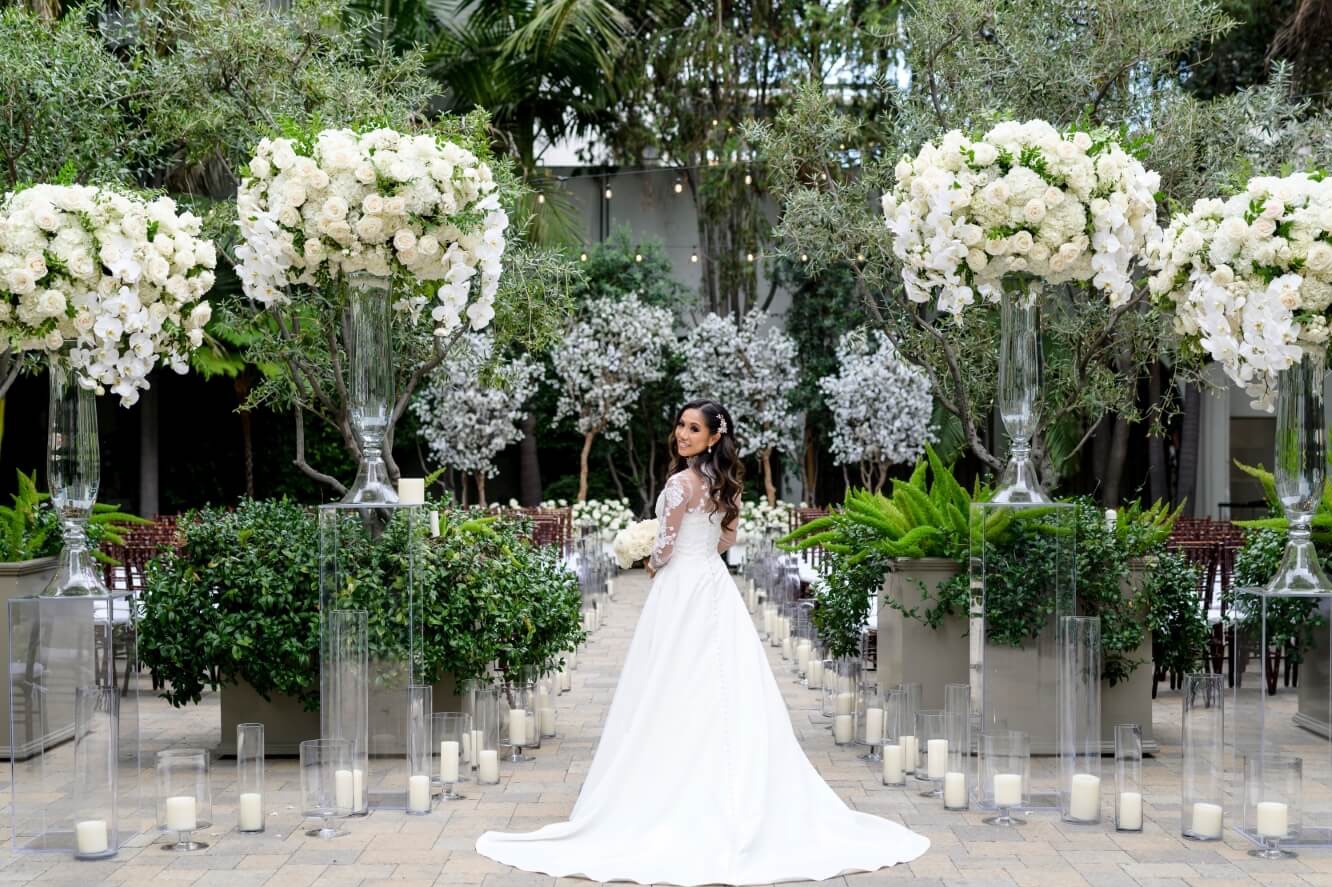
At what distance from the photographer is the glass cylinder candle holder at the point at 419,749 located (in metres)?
6.32

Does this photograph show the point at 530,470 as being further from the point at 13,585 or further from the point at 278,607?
the point at 278,607

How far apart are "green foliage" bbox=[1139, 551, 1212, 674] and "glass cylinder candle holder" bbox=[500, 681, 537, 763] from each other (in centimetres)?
345

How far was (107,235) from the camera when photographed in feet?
19.4

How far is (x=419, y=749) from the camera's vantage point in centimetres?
647

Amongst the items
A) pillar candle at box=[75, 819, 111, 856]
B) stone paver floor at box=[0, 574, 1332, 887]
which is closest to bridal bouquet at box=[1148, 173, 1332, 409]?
stone paver floor at box=[0, 574, 1332, 887]

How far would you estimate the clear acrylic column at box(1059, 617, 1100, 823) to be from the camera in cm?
629

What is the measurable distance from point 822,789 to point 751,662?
1.92ft

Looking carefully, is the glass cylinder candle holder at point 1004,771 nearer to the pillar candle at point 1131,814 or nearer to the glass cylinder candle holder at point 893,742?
the pillar candle at point 1131,814

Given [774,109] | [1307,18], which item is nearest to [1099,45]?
[1307,18]

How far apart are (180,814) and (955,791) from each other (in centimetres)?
329

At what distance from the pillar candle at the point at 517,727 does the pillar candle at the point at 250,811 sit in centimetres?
192

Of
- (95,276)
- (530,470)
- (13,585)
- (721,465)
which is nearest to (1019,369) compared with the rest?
(721,465)

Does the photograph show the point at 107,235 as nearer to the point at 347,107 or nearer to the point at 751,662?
the point at 751,662

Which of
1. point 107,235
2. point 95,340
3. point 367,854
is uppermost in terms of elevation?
point 107,235
